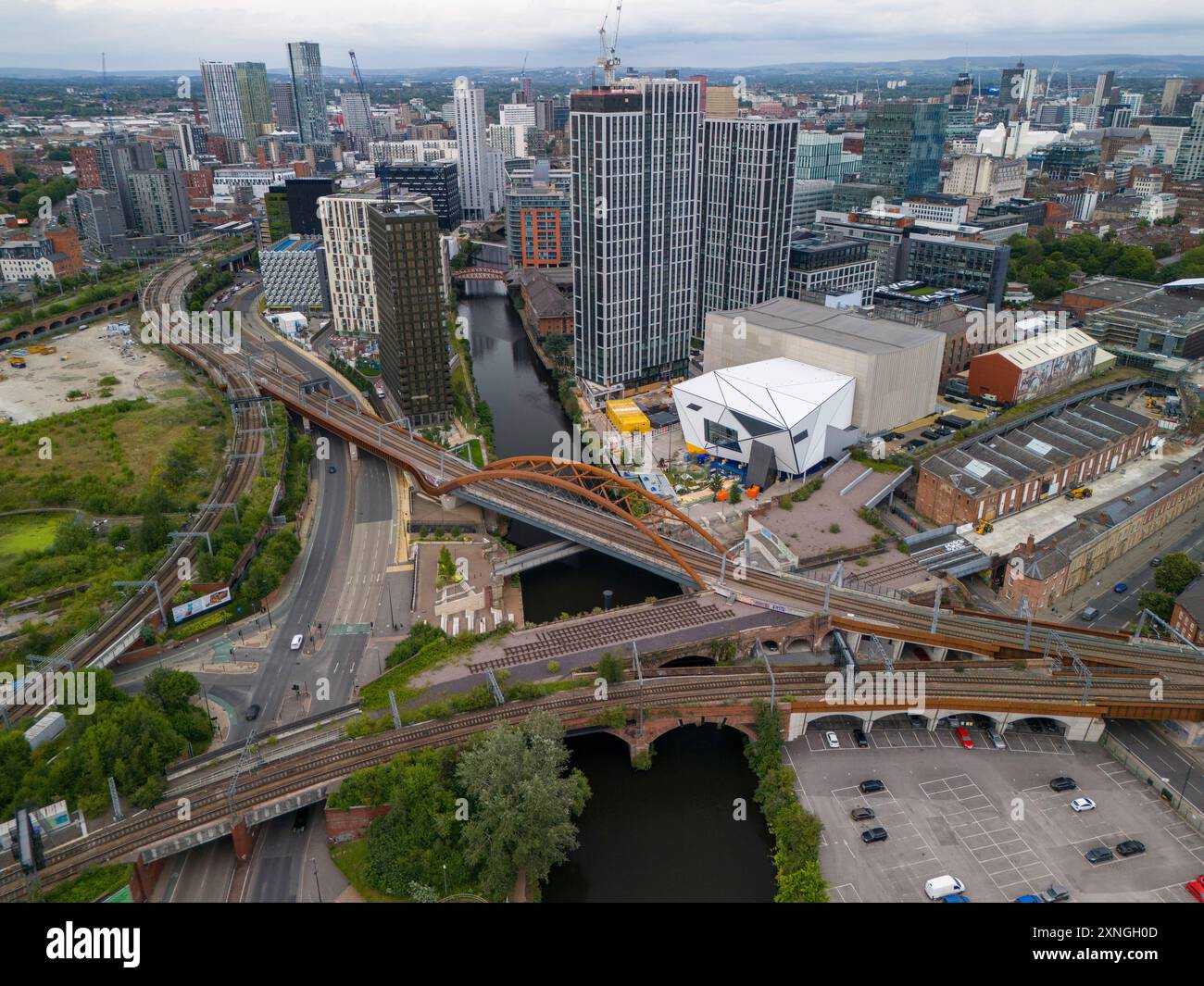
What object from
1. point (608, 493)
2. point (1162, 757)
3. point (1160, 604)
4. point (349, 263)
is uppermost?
point (349, 263)

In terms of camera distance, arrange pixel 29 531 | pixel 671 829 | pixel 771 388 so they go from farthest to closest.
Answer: pixel 771 388 < pixel 29 531 < pixel 671 829

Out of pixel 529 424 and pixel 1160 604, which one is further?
pixel 529 424

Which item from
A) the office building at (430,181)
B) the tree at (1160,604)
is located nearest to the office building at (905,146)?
the office building at (430,181)

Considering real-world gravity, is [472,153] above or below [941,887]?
above

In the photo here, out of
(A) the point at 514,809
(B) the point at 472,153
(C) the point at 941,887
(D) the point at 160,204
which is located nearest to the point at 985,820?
(C) the point at 941,887

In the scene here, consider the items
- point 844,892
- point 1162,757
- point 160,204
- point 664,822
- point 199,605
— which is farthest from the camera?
point 160,204

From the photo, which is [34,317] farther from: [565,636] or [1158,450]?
[1158,450]

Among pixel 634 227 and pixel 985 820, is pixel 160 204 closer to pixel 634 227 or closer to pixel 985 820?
pixel 634 227
